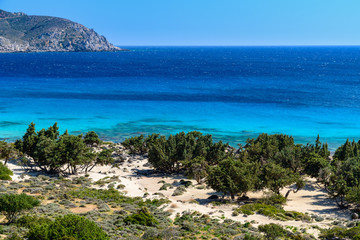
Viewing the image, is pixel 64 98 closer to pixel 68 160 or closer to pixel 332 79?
pixel 68 160

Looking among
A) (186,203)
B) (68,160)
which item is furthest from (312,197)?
(68,160)

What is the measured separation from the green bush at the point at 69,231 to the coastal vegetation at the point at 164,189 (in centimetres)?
6

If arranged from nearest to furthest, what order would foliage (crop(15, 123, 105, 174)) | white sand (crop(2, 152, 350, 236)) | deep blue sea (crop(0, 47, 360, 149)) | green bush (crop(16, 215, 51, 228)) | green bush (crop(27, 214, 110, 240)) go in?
green bush (crop(27, 214, 110, 240)) < green bush (crop(16, 215, 51, 228)) < white sand (crop(2, 152, 350, 236)) < foliage (crop(15, 123, 105, 174)) < deep blue sea (crop(0, 47, 360, 149))

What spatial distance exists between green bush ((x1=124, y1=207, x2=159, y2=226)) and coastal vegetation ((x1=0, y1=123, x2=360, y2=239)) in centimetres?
8

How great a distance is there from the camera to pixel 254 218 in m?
29.9

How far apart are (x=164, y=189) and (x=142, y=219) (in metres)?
13.6

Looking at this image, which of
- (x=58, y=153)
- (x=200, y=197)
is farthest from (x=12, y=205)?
(x=200, y=197)

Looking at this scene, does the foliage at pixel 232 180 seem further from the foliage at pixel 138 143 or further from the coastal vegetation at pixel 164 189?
the foliage at pixel 138 143

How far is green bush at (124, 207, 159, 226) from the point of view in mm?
26656

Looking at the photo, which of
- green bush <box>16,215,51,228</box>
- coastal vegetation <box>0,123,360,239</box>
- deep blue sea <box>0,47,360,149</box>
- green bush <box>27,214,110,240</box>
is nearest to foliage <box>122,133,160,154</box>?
coastal vegetation <box>0,123,360,239</box>

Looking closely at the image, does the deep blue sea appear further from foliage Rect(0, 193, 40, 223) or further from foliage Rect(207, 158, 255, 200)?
foliage Rect(0, 193, 40, 223)

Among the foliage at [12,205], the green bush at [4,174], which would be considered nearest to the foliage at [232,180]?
the foliage at [12,205]

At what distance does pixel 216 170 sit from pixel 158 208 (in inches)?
329

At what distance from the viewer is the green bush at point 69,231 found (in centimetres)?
1877
